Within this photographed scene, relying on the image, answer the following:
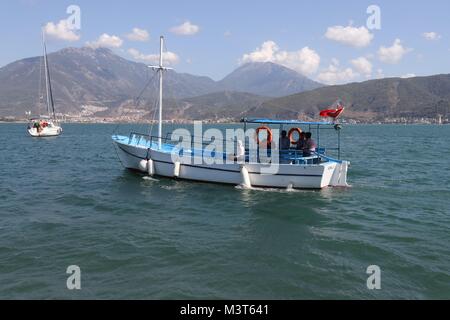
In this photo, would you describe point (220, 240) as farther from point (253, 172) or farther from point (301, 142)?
point (301, 142)

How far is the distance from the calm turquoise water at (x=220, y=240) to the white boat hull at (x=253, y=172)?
755mm

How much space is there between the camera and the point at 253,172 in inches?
955

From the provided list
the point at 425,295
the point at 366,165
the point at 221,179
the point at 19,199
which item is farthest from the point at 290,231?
the point at 366,165

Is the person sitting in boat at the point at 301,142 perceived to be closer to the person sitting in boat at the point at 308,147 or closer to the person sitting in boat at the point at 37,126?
the person sitting in boat at the point at 308,147

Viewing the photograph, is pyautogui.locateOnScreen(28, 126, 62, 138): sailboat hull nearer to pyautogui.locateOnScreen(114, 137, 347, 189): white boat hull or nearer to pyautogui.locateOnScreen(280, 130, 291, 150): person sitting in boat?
pyautogui.locateOnScreen(114, 137, 347, 189): white boat hull

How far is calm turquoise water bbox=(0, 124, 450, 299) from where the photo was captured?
36.6 feet

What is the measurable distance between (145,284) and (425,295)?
744 centimetres

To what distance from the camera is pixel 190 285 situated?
11.1 meters

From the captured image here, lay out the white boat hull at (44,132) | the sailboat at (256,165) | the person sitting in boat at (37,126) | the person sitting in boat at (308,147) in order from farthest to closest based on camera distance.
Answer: the white boat hull at (44,132) < the person sitting in boat at (37,126) < the person sitting in boat at (308,147) < the sailboat at (256,165)

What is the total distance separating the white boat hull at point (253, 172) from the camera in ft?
77.3

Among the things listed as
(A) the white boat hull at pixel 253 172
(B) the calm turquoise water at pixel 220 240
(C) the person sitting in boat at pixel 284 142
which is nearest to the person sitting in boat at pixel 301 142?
(C) the person sitting in boat at pixel 284 142

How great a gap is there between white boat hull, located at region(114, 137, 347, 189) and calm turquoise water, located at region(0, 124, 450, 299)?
75 centimetres

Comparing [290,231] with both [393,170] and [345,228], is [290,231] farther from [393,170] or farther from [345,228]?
[393,170]

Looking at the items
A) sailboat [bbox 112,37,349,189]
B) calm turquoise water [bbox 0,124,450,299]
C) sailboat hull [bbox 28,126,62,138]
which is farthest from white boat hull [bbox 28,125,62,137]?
sailboat [bbox 112,37,349,189]
